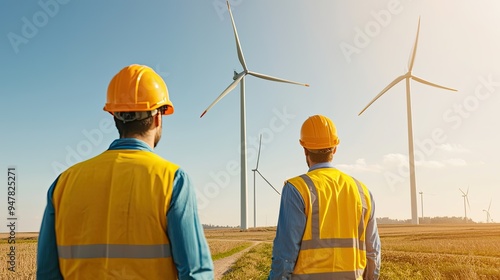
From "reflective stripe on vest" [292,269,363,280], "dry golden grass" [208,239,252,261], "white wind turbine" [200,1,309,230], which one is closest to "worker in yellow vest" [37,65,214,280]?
"reflective stripe on vest" [292,269,363,280]

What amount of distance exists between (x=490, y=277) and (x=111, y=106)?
1772 cm

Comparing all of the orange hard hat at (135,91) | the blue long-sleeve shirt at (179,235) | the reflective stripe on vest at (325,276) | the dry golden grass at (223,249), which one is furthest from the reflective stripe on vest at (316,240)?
the dry golden grass at (223,249)

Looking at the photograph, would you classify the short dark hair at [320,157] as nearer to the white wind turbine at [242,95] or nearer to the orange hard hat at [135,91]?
the orange hard hat at [135,91]

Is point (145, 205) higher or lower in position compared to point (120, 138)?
lower

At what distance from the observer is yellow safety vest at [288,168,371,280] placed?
496 centimetres

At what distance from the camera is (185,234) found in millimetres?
3148

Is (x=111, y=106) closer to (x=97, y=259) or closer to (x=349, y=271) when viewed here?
(x=97, y=259)

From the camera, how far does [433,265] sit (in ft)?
68.6

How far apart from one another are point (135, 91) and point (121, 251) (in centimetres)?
123

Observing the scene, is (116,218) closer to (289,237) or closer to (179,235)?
(179,235)

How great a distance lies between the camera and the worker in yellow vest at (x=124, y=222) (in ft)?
10.4

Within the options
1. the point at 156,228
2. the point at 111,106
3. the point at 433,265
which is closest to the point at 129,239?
the point at 156,228

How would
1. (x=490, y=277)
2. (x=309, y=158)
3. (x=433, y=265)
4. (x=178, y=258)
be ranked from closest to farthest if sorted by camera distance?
1. (x=178, y=258)
2. (x=309, y=158)
3. (x=490, y=277)
4. (x=433, y=265)

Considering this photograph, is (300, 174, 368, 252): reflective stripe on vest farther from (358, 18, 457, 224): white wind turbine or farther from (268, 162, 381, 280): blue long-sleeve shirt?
(358, 18, 457, 224): white wind turbine
